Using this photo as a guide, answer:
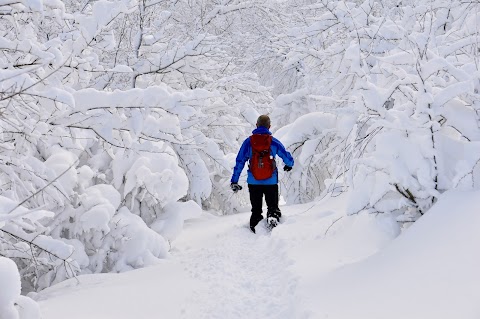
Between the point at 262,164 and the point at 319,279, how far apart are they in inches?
125

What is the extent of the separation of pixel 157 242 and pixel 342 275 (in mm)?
2606

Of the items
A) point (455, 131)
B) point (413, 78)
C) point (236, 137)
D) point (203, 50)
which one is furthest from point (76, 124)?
point (236, 137)

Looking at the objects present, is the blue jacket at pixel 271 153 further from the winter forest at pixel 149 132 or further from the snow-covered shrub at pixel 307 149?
the winter forest at pixel 149 132

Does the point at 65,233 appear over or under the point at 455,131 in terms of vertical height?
under

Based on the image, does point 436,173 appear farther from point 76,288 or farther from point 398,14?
point 398,14

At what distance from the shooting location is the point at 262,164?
22.0 feet

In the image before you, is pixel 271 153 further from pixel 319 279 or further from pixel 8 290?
pixel 8 290

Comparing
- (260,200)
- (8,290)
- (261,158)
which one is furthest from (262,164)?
(8,290)

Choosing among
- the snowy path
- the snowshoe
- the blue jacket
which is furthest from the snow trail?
the blue jacket

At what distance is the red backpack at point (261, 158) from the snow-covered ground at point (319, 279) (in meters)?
1.18

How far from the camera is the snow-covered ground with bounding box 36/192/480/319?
8.84 feet

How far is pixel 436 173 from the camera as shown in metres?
3.75

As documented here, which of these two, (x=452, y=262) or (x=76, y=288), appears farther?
(x=76, y=288)

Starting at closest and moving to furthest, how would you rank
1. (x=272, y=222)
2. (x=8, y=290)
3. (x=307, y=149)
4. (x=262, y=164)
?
(x=8, y=290) < (x=272, y=222) < (x=262, y=164) < (x=307, y=149)
